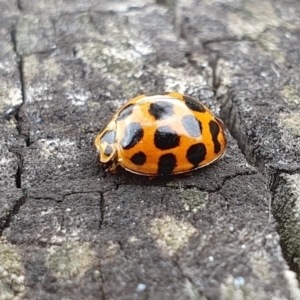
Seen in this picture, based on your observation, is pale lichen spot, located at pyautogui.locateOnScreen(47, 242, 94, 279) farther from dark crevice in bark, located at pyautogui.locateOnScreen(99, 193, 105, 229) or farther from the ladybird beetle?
the ladybird beetle

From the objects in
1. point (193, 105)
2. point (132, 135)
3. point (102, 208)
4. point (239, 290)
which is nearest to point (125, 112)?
point (132, 135)

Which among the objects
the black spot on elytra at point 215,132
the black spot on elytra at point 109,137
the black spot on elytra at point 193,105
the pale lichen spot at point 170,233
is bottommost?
the pale lichen spot at point 170,233

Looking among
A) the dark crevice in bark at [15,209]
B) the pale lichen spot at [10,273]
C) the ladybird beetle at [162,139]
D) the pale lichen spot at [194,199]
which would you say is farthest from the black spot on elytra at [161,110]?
the pale lichen spot at [10,273]

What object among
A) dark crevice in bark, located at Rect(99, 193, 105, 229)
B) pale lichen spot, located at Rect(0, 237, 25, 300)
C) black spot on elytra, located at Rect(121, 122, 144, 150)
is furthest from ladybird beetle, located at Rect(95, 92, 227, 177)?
pale lichen spot, located at Rect(0, 237, 25, 300)

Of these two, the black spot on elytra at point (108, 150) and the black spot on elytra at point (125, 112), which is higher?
the black spot on elytra at point (125, 112)

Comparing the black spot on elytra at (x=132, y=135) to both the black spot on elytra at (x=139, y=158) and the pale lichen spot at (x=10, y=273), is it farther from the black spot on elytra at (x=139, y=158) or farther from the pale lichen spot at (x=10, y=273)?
the pale lichen spot at (x=10, y=273)

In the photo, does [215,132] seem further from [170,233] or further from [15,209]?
[15,209]
